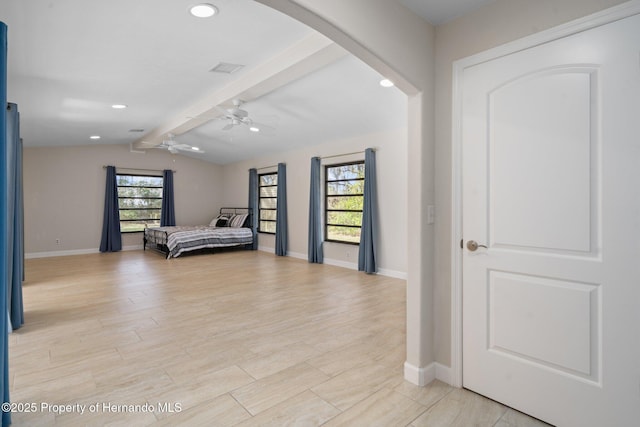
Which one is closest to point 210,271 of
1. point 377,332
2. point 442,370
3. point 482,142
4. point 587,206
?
point 377,332

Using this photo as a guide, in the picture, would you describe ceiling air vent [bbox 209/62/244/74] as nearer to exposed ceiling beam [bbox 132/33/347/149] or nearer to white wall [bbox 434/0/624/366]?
exposed ceiling beam [bbox 132/33/347/149]

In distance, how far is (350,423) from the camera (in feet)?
6.09

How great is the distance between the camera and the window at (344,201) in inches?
261

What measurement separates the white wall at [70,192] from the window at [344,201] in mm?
5166

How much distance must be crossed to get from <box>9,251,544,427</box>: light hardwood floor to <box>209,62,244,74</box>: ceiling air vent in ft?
9.06

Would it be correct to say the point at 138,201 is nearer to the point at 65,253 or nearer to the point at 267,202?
the point at 65,253

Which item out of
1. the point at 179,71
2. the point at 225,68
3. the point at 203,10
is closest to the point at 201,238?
the point at 179,71

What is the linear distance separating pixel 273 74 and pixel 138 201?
7335mm

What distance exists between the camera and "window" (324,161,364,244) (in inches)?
261

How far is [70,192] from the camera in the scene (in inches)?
326

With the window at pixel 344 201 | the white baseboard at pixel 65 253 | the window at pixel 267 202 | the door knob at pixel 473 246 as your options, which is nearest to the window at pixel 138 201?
the white baseboard at pixel 65 253

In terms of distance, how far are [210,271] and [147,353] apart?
11.4 ft

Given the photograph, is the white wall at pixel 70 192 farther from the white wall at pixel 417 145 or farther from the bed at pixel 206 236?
the white wall at pixel 417 145

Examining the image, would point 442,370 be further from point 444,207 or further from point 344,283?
point 344,283
